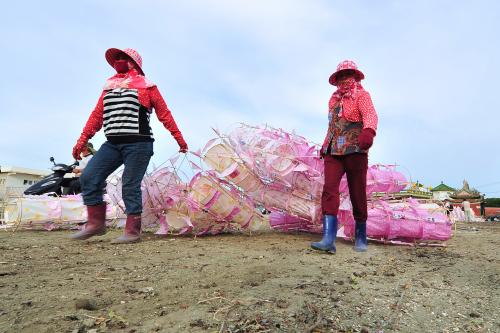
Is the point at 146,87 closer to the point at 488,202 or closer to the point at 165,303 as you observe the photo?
the point at 165,303

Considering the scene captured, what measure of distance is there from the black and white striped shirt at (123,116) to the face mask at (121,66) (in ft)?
1.08

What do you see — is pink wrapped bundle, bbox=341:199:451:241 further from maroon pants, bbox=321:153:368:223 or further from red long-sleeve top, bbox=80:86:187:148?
red long-sleeve top, bbox=80:86:187:148

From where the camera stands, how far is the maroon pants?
3.48 m

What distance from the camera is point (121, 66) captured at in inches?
152

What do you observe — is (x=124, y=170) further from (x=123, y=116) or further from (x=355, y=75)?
(x=355, y=75)

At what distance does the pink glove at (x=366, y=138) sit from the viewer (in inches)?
128

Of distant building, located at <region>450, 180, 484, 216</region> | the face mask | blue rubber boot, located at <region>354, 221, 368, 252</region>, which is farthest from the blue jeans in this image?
distant building, located at <region>450, 180, 484, 216</region>

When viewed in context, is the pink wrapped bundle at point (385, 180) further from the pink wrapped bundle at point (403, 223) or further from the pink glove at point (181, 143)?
the pink glove at point (181, 143)

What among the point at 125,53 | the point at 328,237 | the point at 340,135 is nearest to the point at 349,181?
the point at 340,135

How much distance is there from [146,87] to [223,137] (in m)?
0.87

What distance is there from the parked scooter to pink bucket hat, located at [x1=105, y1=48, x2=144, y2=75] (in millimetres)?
3840

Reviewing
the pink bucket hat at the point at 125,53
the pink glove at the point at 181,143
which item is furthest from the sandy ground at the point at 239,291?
the pink bucket hat at the point at 125,53

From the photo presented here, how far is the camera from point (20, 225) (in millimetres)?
5125

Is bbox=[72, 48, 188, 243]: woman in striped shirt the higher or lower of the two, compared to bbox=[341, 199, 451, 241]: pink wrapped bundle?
higher
